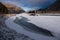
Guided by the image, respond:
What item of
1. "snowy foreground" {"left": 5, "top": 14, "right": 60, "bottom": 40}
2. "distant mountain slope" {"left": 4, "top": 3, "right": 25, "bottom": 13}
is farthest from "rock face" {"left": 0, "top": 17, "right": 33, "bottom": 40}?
"distant mountain slope" {"left": 4, "top": 3, "right": 25, "bottom": 13}

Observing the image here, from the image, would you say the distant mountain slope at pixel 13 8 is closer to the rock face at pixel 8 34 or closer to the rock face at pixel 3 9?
the rock face at pixel 3 9

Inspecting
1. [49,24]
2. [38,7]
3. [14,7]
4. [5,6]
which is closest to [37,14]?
[38,7]

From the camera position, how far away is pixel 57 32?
141 centimetres

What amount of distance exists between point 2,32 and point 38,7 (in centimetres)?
54

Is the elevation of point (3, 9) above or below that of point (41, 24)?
above

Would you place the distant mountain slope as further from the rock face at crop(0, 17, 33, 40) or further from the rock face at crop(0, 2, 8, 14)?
the rock face at crop(0, 17, 33, 40)

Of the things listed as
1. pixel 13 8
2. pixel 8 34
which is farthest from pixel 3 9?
pixel 8 34

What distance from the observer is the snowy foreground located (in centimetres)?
141

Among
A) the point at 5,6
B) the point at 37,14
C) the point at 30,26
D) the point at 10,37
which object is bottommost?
the point at 10,37

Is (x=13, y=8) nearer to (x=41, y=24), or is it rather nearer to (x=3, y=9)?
(x=3, y=9)

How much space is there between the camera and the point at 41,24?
1.47 meters

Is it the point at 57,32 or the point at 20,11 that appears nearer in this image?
the point at 57,32

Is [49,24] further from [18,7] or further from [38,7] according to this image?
[18,7]

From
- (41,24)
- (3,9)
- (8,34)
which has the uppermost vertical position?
(3,9)
